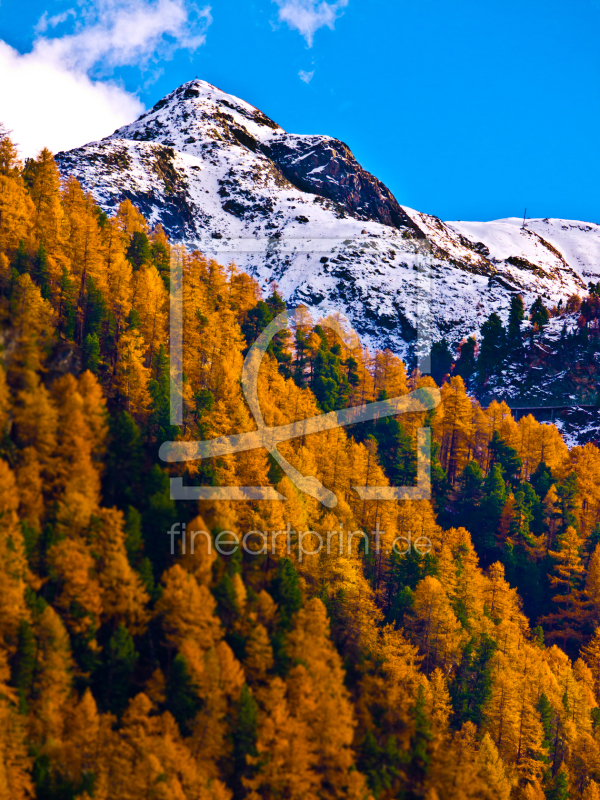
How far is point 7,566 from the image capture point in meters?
35.0

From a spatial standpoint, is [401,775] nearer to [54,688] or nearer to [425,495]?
[54,688]

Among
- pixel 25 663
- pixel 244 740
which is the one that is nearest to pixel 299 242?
pixel 244 740

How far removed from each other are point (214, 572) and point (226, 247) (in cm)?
12518

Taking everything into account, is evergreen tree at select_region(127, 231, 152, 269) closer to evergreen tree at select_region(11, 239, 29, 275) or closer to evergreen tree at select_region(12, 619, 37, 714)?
evergreen tree at select_region(11, 239, 29, 275)

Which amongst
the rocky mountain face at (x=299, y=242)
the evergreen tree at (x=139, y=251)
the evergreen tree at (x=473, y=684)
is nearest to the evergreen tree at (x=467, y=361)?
the rocky mountain face at (x=299, y=242)

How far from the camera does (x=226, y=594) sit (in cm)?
4044

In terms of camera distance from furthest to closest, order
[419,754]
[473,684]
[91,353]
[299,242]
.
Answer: [299,242], [91,353], [473,684], [419,754]

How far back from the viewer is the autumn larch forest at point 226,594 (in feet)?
116

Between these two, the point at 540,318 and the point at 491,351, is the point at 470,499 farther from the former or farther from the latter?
the point at 540,318

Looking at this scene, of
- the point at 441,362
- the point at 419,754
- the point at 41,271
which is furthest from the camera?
the point at 441,362

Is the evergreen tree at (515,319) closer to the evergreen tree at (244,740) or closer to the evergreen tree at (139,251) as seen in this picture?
the evergreen tree at (139,251)

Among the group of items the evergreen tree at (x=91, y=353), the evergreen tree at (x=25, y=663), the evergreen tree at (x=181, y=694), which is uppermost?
the evergreen tree at (x=91, y=353)

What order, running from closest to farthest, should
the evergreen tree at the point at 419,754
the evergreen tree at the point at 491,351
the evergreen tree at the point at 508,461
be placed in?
the evergreen tree at the point at 419,754 → the evergreen tree at the point at 508,461 → the evergreen tree at the point at 491,351

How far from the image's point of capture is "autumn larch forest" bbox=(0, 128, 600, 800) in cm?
3525
